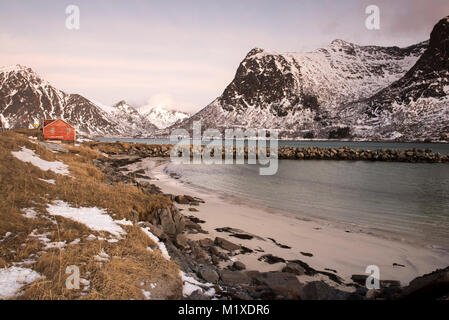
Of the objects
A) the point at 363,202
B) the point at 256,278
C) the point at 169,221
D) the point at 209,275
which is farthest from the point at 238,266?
the point at 363,202

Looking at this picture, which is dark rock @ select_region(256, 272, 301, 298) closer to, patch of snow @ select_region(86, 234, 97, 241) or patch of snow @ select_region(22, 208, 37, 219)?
patch of snow @ select_region(86, 234, 97, 241)

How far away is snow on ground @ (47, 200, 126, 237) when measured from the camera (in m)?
7.30

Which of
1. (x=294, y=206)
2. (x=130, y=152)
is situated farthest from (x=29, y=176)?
(x=130, y=152)

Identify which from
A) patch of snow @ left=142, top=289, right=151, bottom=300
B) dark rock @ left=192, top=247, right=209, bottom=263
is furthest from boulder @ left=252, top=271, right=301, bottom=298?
patch of snow @ left=142, top=289, right=151, bottom=300

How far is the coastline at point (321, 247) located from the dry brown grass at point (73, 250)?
3.17m

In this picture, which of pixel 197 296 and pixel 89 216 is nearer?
pixel 197 296

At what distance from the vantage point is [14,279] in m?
4.52

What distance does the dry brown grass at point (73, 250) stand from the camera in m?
4.52

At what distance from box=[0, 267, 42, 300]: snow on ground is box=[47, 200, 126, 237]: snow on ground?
234cm

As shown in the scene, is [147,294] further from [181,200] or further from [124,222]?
[181,200]

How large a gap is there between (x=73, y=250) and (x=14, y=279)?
114 cm

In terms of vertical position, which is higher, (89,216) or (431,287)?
(89,216)

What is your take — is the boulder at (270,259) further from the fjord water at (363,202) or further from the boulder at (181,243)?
the fjord water at (363,202)
